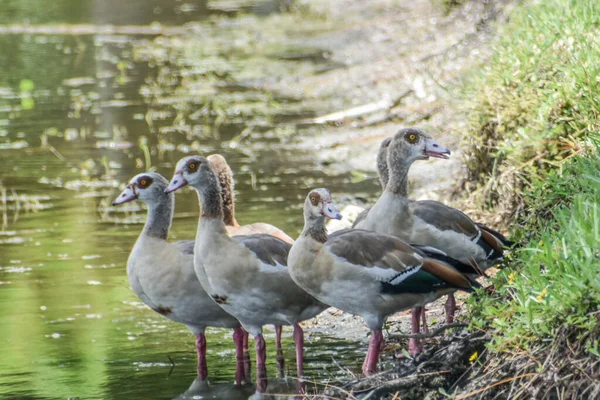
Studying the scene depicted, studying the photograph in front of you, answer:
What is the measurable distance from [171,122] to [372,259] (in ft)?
36.9

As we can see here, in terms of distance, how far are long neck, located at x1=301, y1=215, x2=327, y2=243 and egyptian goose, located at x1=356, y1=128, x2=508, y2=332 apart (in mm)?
843

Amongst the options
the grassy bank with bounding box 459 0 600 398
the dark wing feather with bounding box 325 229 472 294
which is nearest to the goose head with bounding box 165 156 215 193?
the dark wing feather with bounding box 325 229 472 294

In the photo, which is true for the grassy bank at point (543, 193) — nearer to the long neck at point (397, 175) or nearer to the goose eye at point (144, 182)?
the long neck at point (397, 175)

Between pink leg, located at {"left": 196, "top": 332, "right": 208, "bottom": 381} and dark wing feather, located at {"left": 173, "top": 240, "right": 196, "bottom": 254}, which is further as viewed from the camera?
dark wing feather, located at {"left": 173, "top": 240, "right": 196, "bottom": 254}

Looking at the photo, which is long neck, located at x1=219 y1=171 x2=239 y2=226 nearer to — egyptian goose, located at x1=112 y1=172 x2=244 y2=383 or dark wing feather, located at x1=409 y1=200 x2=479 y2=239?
egyptian goose, located at x1=112 y1=172 x2=244 y2=383

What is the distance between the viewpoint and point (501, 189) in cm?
972

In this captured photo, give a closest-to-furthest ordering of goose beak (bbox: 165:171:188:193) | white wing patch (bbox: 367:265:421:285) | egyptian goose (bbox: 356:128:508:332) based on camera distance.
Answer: white wing patch (bbox: 367:265:421:285) < goose beak (bbox: 165:171:188:193) < egyptian goose (bbox: 356:128:508:332)

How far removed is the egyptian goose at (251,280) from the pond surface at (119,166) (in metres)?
0.39

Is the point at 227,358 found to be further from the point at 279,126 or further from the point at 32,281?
the point at 279,126

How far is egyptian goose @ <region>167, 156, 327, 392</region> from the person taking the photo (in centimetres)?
745

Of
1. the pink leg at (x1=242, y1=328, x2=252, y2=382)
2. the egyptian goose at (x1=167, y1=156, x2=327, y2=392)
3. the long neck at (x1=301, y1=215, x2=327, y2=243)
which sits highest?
the long neck at (x1=301, y1=215, x2=327, y2=243)

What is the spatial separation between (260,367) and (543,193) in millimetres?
2183

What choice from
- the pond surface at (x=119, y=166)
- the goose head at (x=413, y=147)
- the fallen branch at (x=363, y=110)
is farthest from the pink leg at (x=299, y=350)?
the fallen branch at (x=363, y=110)

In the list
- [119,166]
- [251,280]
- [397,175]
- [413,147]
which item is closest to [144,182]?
[251,280]
